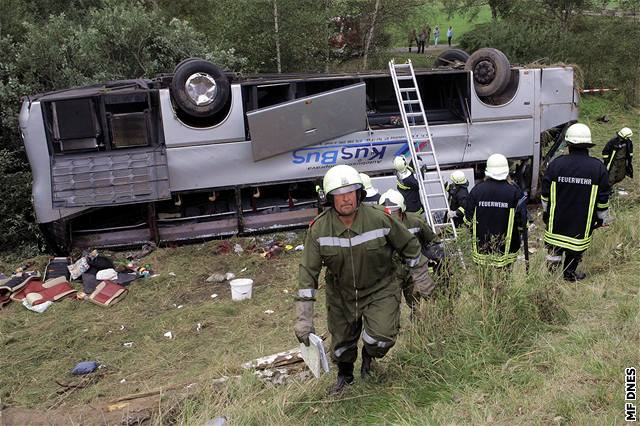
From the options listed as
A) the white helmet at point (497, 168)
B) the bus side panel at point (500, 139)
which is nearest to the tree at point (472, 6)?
the bus side panel at point (500, 139)

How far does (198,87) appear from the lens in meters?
6.72

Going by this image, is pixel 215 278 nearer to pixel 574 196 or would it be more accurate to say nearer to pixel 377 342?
pixel 377 342

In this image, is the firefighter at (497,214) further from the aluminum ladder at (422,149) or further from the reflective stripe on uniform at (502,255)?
the aluminum ladder at (422,149)

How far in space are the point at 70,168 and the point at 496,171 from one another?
5005 mm

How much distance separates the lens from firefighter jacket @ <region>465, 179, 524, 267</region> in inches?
162

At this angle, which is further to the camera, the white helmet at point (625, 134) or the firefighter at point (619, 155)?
the firefighter at point (619, 155)

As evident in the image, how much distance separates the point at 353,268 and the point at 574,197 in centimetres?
221

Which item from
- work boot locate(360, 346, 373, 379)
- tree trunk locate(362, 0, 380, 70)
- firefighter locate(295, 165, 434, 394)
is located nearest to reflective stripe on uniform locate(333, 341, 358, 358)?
firefighter locate(295, 165, 434, 394)

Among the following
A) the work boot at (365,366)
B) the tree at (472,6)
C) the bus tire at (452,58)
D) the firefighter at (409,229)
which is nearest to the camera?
the work boot at (365,366)

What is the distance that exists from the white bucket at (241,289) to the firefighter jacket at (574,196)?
10.1 feet

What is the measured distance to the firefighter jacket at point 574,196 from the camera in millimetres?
4230

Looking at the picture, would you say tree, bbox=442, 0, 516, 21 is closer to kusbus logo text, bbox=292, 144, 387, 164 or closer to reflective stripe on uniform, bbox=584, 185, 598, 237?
kusbus logo text, bbox=292, 144, 387, 164

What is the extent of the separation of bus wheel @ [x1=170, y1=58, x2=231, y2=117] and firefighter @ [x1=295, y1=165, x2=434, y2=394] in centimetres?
409

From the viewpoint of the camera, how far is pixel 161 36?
1122 centimetres
